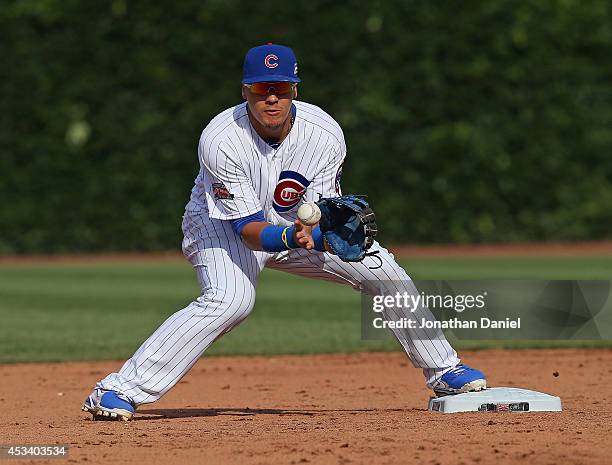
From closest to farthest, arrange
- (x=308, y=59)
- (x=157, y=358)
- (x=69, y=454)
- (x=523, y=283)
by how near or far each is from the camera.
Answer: (x=69, y=454) < (x=157, y=358) < (x=523, y=283) < (x=308, y=59)

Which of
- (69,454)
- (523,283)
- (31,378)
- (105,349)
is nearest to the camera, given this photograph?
(69,454)

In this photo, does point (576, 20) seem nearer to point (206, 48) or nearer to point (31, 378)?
point (206, 48)

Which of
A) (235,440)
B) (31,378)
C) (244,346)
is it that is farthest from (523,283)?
(235,440)

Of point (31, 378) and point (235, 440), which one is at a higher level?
point (31, 378)

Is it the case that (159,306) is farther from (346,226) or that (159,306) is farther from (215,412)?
(346,226)

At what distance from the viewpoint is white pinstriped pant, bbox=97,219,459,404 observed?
5.73m

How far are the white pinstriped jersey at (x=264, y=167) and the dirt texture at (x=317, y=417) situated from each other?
3.30ft

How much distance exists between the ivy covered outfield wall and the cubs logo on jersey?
1096 cm

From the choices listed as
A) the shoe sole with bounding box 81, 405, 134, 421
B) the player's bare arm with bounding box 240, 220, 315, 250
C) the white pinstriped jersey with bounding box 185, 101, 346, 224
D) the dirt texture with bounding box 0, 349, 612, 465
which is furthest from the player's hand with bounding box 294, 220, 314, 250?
the shoe sole with bounding box 81, 405, 134, 421

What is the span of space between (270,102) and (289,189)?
44 cm

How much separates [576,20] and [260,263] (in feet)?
39.6

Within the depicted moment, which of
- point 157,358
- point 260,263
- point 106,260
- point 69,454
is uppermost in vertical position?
point 106,260

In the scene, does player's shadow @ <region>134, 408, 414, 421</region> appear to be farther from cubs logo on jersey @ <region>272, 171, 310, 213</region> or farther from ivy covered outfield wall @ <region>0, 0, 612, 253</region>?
ivy covered outfield wall @ <region>0, 0, 612, 253</region>

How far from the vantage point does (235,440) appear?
16.1 feet
